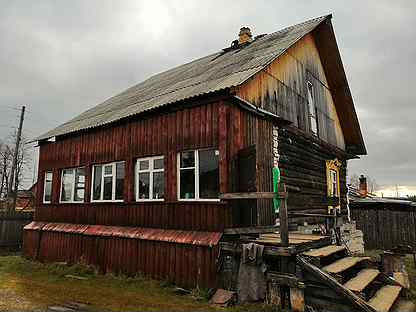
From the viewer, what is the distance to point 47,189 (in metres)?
16.0

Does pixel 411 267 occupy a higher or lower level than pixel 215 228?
lower

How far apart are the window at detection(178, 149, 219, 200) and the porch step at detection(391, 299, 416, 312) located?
475 cm

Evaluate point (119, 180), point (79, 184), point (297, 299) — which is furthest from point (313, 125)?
point (79, 184)

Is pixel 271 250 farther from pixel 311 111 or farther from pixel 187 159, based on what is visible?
pixel 311 111

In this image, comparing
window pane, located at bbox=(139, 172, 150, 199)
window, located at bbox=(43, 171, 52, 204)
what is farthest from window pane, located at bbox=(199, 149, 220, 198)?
→ window, located at bbox=(43, 171, 52, 204)

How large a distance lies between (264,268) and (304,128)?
770 centimetres

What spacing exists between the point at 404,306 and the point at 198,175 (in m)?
5.76

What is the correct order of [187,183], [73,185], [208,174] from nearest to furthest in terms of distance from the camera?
[208,174], [187,183], [73,185]

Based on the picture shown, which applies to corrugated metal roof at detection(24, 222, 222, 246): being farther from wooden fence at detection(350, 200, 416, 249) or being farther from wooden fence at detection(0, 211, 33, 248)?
wooden fence at detection(350, 200, 416, 249)

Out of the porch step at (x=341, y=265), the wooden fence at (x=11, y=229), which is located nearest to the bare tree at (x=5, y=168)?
the wooden fence at (x=11, y=229)

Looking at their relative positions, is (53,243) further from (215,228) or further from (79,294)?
(215,228)

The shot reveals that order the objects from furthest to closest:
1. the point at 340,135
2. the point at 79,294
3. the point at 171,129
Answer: the point at 340,135 < the point at 171,129 < the point at 79,294

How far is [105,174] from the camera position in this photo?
42.3ft

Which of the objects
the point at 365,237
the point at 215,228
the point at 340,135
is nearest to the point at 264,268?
the point at 215,228
